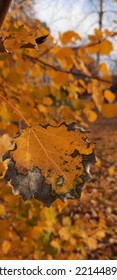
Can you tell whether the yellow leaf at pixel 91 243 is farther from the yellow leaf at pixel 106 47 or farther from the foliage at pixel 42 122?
the yellow leaf at pixel 106 47

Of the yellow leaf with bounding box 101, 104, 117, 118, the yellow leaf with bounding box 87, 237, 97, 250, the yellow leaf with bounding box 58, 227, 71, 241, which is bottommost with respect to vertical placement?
the yellow leaf with bounding box 87, 237, 97, 250

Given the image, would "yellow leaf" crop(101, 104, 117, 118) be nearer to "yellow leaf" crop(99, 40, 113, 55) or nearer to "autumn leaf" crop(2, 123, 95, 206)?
"yellow leaf" crop(99, 40, 113, 55)

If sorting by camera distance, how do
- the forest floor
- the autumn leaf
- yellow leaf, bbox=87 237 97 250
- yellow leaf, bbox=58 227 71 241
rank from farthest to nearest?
yellow leaf, bbox=87 237 97 250 < yellow leaf, bbox=58 227 71 241 < the forest floor < the autumn leaf

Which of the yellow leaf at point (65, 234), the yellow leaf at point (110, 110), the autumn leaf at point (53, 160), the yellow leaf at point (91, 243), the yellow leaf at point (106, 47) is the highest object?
the yellow leaf at point (106, 47)

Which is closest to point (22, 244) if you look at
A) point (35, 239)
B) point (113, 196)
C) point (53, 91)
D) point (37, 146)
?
point (35, 239)

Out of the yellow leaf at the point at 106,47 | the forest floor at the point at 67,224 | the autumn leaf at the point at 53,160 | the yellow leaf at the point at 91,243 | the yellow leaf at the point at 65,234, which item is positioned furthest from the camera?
the yellow leaf at the point at 91,243

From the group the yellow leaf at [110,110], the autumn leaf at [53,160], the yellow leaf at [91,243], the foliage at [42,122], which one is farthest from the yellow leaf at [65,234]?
the autumn leaf at [53,160]

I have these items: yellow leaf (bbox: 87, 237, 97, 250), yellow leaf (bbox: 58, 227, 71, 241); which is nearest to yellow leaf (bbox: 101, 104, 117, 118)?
yellow leaf (bbox: 58, 227, 71, 241)

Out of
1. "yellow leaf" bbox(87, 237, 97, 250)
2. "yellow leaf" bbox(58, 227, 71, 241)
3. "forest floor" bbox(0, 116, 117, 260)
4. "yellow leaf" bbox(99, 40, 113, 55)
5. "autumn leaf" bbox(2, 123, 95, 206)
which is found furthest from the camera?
"yellow leaf" bbox(87, 237, 97, 250)

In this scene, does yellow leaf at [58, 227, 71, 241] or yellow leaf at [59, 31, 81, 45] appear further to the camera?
yellow leaf at [58, 227, 71, 241]

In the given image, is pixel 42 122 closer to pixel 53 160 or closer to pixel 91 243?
pixel 53 160
